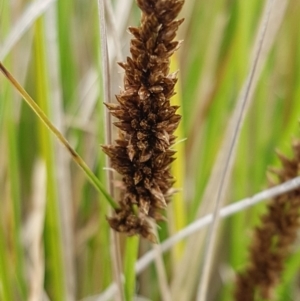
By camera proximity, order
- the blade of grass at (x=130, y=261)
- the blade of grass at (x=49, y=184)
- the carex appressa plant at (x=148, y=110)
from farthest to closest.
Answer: the blade of grass at (x=49, y=184), the blade of grass at (x=130, y=261), the carex appressa plant at (x=148, y=110)

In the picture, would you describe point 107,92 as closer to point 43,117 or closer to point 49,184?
point 43,117

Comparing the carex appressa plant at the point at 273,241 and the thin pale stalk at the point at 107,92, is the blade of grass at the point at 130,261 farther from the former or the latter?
the carex appressa plant at the point at 273,241

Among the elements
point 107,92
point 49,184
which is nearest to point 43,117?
point 107,92

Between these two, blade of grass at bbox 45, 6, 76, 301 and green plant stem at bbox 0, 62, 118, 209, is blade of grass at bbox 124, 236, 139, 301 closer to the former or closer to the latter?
green plant stem at bbox 0, 62, 118, 209

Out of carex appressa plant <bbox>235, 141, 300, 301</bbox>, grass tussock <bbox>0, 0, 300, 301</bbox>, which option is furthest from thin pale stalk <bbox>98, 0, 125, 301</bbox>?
carex appressa plant <bbox>235, 141, 300, 301</bbox>

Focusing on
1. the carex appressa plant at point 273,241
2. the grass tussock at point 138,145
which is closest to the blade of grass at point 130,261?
the grass tussock at point 138,145

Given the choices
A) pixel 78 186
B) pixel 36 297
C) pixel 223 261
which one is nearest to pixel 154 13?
pixel 36 297

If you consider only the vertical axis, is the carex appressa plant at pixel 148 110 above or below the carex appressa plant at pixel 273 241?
above
